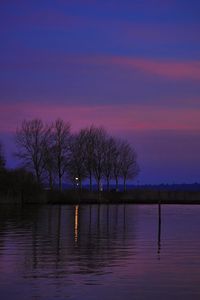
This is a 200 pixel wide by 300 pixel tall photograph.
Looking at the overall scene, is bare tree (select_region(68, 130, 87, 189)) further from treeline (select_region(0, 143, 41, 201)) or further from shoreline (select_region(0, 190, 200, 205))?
treeline (select_region(0, 143, 41, 201))

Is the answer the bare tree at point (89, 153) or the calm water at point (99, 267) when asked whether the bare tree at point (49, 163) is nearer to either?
the bare tree at point (89, 153)

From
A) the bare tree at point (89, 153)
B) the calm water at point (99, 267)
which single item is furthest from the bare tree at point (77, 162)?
the calm water at point (99, 267)

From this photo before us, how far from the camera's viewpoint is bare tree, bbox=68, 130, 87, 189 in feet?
411

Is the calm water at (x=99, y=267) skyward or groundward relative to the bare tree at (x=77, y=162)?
groundward

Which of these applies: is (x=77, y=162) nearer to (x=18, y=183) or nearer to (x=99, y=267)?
(x=18, y=183)

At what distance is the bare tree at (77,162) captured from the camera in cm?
12531

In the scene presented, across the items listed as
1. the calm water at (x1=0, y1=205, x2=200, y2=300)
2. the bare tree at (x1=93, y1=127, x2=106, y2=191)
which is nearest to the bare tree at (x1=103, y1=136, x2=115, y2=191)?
the bare tree at (x1=93, y1=127, x2=106, y2=191)

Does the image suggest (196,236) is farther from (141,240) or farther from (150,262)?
(150,262)

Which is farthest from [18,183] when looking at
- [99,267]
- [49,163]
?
[99,267]

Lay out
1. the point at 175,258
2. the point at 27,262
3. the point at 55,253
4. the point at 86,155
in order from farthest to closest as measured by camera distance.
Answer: the point at 86,155, the point at 55,253, the point at 175,258, the point at 27,262

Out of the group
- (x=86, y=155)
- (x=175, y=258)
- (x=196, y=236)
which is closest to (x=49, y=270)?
(x=175, y=258)

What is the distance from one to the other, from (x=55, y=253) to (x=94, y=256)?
1.96m

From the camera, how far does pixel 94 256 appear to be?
88.7 feet

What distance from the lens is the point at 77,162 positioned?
126 meters
